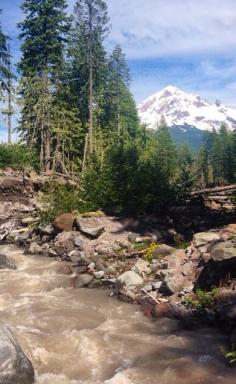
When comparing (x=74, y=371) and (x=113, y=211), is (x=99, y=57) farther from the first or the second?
(x=74, y=371)

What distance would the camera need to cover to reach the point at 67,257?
15.4 meters

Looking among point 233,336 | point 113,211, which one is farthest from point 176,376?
point 113,211

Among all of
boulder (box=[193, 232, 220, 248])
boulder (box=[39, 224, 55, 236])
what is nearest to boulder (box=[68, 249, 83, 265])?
boulder (box=[39, 224, 55, 236])

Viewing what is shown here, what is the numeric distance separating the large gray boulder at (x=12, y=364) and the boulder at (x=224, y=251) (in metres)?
5.47

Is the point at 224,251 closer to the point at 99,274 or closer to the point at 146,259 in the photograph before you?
the point at 146,259

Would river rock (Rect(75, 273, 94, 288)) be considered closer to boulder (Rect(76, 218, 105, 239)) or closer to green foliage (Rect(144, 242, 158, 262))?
green foliage (Rect(144, 242, 158, 262))

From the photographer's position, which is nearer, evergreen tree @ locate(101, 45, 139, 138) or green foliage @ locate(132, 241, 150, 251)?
green foliage @ locate(132, 241, 150, 251)

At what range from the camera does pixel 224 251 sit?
34.4 ft

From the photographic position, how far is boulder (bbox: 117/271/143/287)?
472 inches

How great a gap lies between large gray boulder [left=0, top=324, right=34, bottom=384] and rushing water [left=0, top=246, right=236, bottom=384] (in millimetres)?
319

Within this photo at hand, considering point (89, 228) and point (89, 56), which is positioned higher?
point (89, 56)

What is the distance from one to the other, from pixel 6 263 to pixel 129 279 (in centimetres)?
484

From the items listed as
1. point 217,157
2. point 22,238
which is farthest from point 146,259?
point 217,157

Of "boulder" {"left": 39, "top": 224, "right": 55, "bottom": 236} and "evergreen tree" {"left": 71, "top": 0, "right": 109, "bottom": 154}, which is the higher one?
"evergreen tree" {"left": 71, "top": 0, "right": 109, "bottom": 154}
